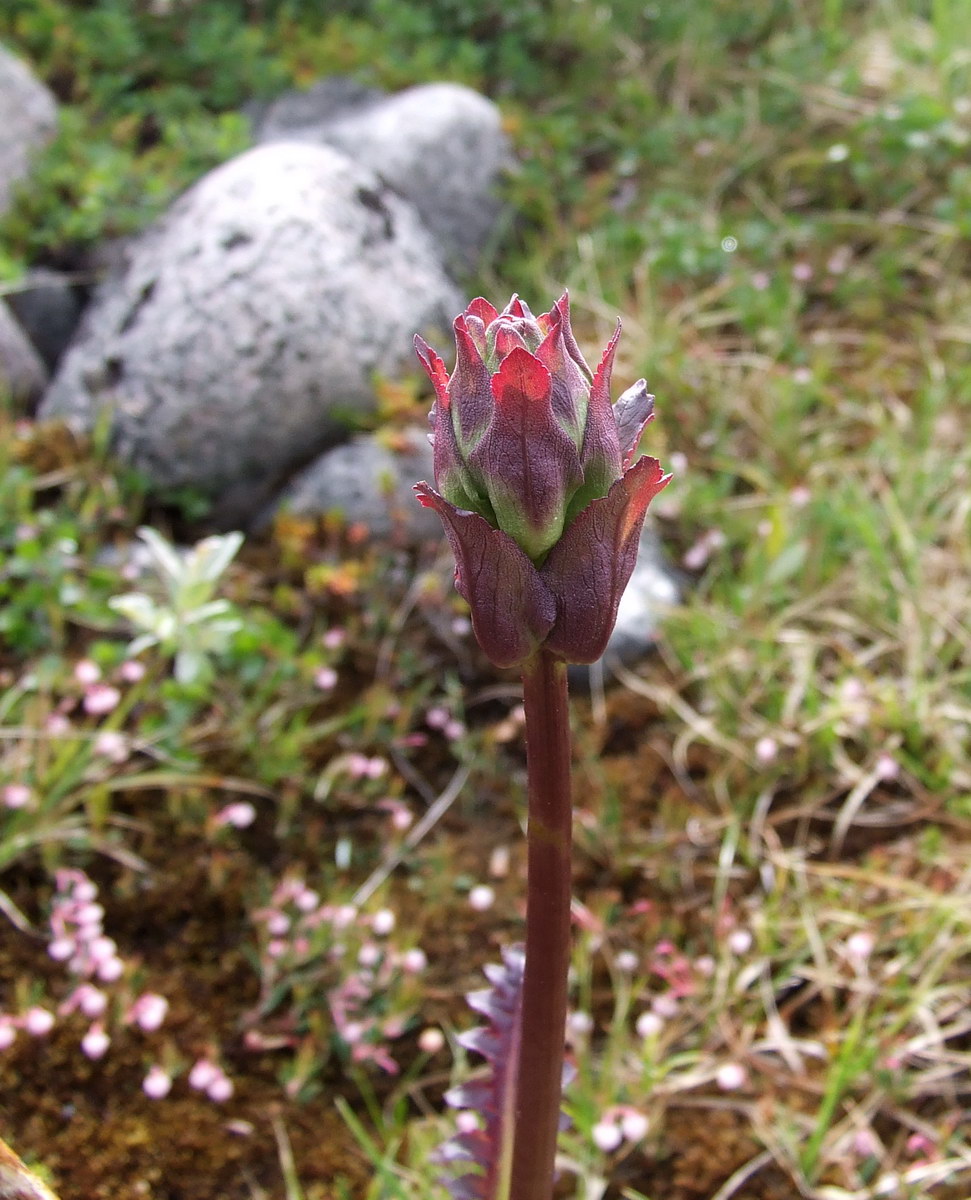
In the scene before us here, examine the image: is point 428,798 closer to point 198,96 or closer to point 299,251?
point 299,251

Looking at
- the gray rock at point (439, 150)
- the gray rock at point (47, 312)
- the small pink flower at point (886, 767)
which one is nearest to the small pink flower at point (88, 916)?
the small pink flower at point (886, 767)

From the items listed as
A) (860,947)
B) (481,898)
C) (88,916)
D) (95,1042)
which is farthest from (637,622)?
(95,1042)

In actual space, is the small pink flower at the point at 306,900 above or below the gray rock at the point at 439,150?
below

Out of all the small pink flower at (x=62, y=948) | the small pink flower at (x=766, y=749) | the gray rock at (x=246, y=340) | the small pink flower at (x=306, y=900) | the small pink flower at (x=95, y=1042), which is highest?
the gray rock at (x=246, y=340)

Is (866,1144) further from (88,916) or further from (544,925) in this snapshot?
(88,916)

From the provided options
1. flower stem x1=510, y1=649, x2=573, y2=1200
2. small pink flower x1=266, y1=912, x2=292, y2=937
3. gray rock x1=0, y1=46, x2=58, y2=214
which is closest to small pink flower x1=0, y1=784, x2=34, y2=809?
small pink flower x1=266, y1=912, x2=292, y2=937

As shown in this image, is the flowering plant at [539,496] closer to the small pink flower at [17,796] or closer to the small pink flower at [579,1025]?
the small pink flower at [579,1025]

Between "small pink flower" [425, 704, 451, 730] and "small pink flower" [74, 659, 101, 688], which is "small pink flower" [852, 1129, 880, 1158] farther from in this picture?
"small pink flower" [74, 659, 101, 688]

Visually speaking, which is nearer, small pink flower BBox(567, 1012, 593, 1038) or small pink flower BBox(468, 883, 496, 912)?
small pink flower BBox(567, 1012, 593, 1038)
